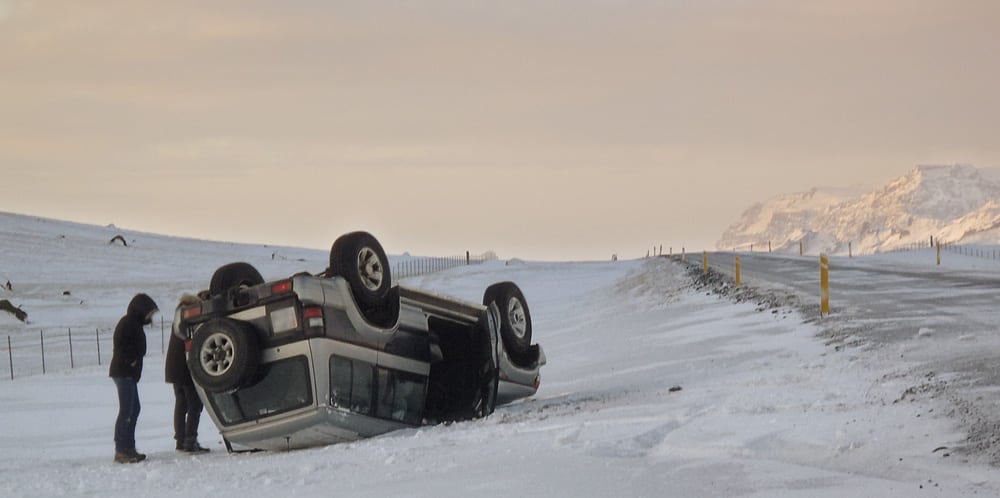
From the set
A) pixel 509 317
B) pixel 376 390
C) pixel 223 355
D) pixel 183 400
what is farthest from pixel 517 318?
pixel 223 355

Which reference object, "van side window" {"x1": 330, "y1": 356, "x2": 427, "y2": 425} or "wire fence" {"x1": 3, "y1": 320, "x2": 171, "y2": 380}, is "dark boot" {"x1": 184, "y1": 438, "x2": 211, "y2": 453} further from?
"wire fence" {"x1": 3, "y1": 320, "x2": 171, "y2": 380}

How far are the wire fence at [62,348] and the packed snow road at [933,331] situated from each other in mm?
17809

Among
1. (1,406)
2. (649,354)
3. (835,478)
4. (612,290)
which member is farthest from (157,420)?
(612,290)

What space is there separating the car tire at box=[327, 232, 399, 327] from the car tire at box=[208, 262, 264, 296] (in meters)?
1.32

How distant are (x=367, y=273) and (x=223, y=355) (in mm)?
1522

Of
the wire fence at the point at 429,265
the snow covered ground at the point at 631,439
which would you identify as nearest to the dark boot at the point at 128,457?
the snow covered ground at the point at 631,439

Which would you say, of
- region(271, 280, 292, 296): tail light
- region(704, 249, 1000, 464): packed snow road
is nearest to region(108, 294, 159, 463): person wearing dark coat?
region(271, 280, 292, 296): tail light

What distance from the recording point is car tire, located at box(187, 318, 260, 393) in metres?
11.5

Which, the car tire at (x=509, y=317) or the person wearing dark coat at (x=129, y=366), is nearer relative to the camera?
the person wearing dark coat at (x=129, y=366)

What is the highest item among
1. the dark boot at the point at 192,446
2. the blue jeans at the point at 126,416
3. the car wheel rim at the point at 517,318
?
the car wheel rim at the point at 517,318

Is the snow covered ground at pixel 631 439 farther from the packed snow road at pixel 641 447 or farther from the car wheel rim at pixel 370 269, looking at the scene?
the car wheel rim at pixel 370 269

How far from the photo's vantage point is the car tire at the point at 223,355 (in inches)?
454

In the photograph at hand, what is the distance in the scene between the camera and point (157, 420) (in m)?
19.7

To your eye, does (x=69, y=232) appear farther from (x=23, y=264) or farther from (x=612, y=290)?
(x=612, y=290)
